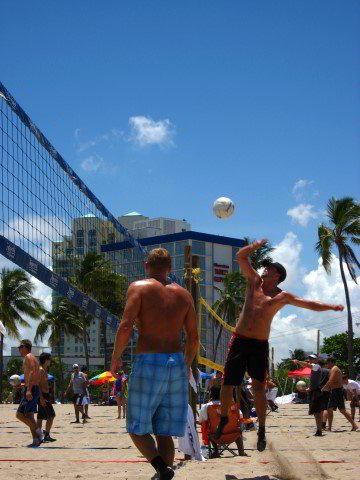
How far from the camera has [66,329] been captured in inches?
2391

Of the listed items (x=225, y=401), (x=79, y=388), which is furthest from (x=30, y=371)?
(x=79, y=388)

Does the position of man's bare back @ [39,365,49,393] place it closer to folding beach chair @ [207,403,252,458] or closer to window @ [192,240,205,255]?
folding beach chair @ [207,403,252,458]

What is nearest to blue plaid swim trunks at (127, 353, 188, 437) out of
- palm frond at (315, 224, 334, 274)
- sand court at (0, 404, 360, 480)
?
sand court at (0, 404, 360, 480)

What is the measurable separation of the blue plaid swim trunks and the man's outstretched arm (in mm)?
1477

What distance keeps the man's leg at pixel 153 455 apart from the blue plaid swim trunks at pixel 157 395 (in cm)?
5

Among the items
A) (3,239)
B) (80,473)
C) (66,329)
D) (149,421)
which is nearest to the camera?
(149,421)

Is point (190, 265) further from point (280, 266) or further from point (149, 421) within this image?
point (149, 421)

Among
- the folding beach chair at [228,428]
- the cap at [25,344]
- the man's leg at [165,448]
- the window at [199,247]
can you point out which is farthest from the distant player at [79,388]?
the window at [199,247]

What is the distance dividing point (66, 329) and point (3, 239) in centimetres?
5217

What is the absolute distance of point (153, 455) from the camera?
16.8 feet

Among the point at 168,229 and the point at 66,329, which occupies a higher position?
the point at 168,229

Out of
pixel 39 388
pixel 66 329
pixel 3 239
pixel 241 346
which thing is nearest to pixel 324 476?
pixel 241 346

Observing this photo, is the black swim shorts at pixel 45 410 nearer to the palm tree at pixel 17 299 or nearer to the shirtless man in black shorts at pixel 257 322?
the shirtless man in black shorts at pixel 257 322

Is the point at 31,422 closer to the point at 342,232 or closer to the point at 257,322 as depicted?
the point at 257,322
